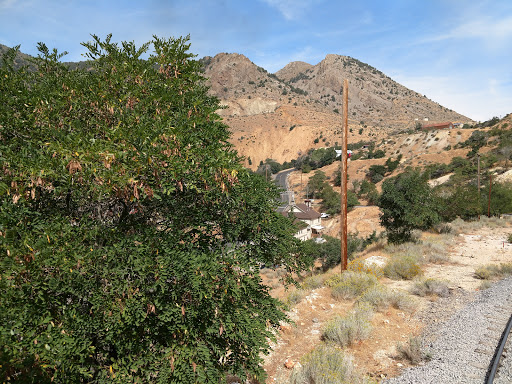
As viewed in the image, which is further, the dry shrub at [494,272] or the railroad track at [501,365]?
the dry shrub at [494,272]

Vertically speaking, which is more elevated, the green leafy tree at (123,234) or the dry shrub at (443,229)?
the green leafy tree at (123,234)

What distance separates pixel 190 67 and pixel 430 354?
8.19 metres

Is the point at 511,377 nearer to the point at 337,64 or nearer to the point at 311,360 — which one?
the point at 311,360

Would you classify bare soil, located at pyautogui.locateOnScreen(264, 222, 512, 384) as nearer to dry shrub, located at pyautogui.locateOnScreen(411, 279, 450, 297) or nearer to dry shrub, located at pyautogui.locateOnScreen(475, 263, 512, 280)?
dry shrub, located at pyautogui.locateOnScreen(475, 263, 512, 280)

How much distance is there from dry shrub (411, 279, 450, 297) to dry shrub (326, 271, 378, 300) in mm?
1416

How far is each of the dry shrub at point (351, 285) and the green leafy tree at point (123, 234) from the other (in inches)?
248

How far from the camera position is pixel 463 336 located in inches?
291

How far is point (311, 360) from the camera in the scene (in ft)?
21.1

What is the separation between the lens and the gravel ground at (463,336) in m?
5.97

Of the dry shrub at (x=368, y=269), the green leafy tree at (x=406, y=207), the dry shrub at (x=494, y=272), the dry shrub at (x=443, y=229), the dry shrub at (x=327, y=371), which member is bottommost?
the dry shrub at (x=443, y=229)

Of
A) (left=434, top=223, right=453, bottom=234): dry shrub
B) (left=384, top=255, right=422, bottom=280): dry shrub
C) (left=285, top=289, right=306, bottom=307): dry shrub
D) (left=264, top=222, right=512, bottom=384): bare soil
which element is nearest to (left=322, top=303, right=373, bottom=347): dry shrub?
(left=264, top=222, right=512, bottom=384): bare soil

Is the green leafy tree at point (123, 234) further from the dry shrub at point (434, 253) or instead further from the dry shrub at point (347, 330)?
the dry shrub at point (434, 253)

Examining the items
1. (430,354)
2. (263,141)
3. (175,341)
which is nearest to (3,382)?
(175,341)

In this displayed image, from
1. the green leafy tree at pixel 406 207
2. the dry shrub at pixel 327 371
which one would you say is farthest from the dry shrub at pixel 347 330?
the green leafy tree at pixel 406 207
